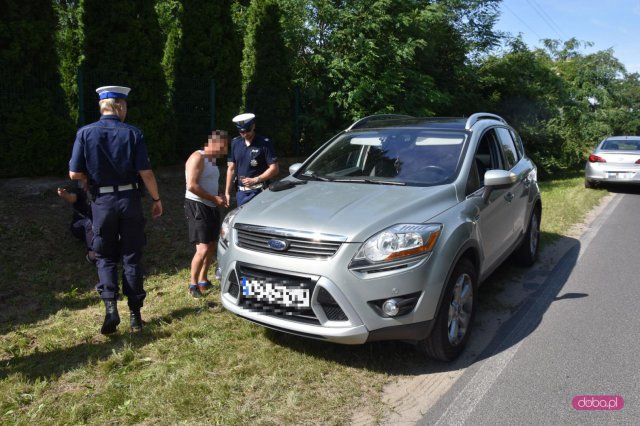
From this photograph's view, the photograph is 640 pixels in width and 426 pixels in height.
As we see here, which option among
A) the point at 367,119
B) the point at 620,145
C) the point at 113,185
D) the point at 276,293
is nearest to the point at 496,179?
the point at 367,119

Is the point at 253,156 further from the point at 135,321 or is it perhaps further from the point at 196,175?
the point at 135,321

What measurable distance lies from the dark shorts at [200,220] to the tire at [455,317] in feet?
7.46

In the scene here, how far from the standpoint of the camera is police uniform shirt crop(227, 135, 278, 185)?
536cm

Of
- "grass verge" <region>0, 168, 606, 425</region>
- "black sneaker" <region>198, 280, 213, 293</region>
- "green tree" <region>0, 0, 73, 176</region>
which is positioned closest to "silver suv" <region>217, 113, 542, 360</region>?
"grass verge" <region>0, 168, 606, 425</region>

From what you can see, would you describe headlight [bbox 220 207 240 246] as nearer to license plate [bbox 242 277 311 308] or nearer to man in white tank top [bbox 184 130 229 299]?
license plate [bbox 242 277 311 308]

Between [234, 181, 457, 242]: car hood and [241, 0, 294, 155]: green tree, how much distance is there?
7880 millimetres

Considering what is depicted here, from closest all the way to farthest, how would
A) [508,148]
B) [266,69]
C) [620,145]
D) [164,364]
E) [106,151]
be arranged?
[164,364], [106,151], [508,148], [266,69], [620,145]

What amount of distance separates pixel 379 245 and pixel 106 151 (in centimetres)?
214

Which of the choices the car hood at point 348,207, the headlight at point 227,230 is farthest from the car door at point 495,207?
the headlight at point 227,230

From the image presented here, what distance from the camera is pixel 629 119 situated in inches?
1724

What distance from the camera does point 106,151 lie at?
3852mm

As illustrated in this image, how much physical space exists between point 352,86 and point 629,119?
4151cm

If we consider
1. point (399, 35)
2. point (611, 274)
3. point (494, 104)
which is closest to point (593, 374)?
point (611, 274)

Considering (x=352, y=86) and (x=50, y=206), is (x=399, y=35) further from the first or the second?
(x=50, y=206)
